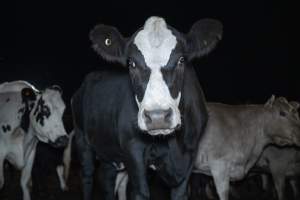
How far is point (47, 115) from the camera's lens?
30.5 feet

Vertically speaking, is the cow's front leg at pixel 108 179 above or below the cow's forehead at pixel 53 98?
below

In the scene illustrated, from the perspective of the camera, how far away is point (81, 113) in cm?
829

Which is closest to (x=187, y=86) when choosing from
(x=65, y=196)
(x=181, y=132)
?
(x=181, y=132)

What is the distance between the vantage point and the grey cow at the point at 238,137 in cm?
914

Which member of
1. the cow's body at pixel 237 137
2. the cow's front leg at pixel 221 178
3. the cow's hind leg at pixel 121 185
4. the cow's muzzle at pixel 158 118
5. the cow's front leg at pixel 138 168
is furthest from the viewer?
the cow's hind leg at pixel 121 185

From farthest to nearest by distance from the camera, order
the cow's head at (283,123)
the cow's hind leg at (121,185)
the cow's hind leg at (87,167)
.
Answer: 1. the cow's head at (283,123)
2. the cow's hind leg at (121,185)
3. the cow's hind leg at (87,167)

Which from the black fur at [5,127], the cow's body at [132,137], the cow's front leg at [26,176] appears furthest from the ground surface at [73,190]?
the cow's body at [132,137]

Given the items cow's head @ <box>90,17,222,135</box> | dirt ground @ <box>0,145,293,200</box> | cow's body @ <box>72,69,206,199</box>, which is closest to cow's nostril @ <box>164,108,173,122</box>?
cow's head @ <box>90,17,222,135</box>

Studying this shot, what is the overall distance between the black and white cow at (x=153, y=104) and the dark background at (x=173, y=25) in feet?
31.5

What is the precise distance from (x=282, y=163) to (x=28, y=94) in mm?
4364

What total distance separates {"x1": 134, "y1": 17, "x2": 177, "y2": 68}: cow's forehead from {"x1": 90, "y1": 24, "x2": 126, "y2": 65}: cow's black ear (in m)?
0.30

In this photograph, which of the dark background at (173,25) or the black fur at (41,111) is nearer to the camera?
the black fur at (41,111)

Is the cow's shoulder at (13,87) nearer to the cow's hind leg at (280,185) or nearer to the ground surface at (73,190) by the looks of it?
the ground surface at (73,190)

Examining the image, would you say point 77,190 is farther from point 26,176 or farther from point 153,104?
point 153,104
